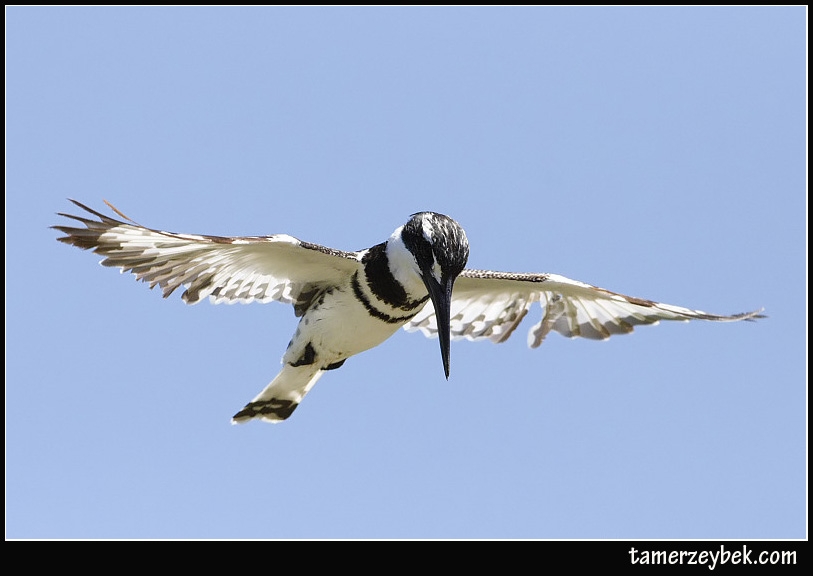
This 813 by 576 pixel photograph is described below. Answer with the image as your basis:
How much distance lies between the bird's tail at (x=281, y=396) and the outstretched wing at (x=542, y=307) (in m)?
1.37

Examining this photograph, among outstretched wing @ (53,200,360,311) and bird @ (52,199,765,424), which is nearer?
outstretched wing @ (53,200,360,311)

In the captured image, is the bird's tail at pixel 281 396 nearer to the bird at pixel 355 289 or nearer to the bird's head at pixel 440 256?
the bird at pixel 355 289

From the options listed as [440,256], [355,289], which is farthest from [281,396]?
[440,256]

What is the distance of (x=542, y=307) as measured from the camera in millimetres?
11805

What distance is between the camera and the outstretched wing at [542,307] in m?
11.1

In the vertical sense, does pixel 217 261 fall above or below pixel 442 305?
above

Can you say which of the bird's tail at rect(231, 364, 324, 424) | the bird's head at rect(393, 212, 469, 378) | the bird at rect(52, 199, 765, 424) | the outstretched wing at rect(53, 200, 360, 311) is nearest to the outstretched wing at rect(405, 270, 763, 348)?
A: the bird at rect(52, 199, 765, 424)

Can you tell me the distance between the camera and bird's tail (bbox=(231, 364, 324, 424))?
35.7 feet

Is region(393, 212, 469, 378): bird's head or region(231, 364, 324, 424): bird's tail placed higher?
region(393, 212, 469, 378): bird's head

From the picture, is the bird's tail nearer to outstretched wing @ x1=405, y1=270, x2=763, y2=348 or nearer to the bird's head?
outstretched wing @ x1=405, y1=270, x2=763, y2=348

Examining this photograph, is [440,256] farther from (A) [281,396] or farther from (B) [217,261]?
(A) [281,396]

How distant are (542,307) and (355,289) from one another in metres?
2.82

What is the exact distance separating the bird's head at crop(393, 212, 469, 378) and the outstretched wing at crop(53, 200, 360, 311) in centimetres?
102

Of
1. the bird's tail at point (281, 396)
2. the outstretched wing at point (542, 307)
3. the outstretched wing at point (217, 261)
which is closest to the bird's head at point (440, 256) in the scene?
the outstretched wing at point (217, 261)
